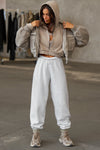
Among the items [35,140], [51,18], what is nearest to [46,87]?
[35,140]

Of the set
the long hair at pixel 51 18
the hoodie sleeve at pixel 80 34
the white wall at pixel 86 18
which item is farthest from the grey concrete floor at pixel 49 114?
the white wall at pixel 86 18

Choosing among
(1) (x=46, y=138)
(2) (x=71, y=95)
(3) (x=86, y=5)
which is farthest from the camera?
(3) (x=86, y=5)

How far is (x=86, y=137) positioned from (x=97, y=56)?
7.79 m

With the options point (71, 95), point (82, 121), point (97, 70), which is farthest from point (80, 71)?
point (82, 121)

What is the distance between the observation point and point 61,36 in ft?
10.3

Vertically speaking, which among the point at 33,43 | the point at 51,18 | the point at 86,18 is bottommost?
the point at 33,43

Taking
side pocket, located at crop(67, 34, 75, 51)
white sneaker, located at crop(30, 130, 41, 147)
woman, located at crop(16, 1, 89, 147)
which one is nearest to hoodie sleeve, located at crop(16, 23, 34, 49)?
woman, located at crop(16, 1, 89, 147)

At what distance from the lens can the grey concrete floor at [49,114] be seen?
3.33m

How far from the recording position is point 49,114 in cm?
442

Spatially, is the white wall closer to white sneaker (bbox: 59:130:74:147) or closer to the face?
white sneaker (bbox: 59:130:74:147)

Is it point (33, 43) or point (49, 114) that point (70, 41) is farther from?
point (49, 114)

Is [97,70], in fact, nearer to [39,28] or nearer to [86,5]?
[86,5]

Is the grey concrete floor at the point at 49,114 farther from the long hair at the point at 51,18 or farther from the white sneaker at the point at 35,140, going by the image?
the long hair at the point at 51,18

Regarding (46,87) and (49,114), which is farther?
(49,114)
